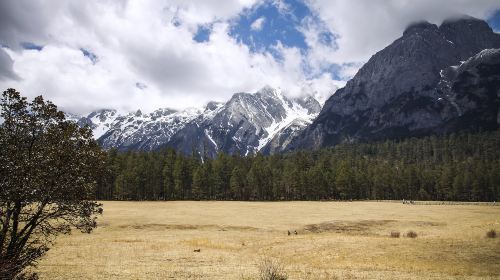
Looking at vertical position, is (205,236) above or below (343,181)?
below

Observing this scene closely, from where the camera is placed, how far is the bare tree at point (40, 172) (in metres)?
18.1

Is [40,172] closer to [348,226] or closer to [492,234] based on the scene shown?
[492,234]

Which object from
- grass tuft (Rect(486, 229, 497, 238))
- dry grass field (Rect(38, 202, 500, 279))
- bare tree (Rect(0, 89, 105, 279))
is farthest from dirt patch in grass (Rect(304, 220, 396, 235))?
bare tree (Rect(0, 89, 105, 279))

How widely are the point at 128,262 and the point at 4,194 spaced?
18764 millimetres

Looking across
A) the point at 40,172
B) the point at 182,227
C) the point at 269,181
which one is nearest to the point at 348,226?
the point at 182,227

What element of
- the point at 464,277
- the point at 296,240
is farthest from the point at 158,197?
the point at 464,277

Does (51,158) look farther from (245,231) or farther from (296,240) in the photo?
(245,231)

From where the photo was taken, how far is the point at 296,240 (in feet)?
157

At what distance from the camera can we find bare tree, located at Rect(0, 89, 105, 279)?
18125mm

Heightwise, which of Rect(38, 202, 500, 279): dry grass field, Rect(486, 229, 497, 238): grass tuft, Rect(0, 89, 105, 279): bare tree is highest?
Rect(0, 89, 105, 279): bare tree

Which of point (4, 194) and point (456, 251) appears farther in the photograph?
point (456, 251)

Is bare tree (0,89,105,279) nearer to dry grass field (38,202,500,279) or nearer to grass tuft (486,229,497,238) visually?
dry grass field (38,202,500,279)

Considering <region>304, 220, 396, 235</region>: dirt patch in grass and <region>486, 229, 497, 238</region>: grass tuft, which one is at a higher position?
<region>486, 229, 497, 238</region>: grass tuft

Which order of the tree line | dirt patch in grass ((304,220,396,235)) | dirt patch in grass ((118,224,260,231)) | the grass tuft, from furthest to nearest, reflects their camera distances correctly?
the tree line
dirt patch in grass ((118,224,260,231))
dirt patch in grass ((304,220,396,235))
the grass tuft
